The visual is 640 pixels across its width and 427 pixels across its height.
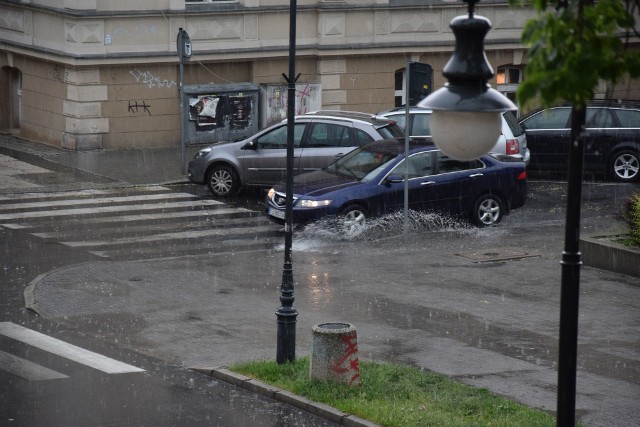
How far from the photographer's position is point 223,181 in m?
23.0

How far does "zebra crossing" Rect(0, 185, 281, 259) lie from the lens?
61.4 feet

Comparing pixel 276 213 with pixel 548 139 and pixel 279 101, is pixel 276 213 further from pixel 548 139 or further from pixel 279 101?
pixel 279 101

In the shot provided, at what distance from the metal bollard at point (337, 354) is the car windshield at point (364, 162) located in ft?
29.2

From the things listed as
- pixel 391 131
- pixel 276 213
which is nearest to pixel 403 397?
pixel 276 213

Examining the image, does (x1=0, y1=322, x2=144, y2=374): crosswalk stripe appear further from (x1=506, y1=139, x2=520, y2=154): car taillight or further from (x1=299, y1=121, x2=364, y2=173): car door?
(x1=506, y1=139, x2=520, y2=154): car taillight

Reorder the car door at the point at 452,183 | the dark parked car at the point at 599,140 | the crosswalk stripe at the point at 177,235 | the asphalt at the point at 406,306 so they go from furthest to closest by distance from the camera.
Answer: the dark parked car at the point at 599,140 < the car door at the point at 452,183 < the crosswalk stripe at the point at 177,235 < the asphalt at the point at 406,306

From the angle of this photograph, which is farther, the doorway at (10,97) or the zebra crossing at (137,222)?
the doorway at (10,97)

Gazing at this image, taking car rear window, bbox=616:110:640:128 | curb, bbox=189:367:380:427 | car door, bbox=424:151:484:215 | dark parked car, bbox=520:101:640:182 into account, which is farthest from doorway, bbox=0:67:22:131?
curb, bbox=189:367:380:427

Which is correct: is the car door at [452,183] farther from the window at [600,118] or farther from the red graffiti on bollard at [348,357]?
the red graffiti on bollard at [348,357]

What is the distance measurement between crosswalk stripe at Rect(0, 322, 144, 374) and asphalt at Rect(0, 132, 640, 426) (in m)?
0.58

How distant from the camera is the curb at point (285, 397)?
33.9 ft

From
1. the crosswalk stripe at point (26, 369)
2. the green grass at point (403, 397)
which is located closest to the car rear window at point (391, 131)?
the green grass at point (403, 397)

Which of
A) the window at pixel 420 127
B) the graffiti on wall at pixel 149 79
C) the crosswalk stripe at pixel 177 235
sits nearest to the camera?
the crosswalk stripe at pixel 177 235

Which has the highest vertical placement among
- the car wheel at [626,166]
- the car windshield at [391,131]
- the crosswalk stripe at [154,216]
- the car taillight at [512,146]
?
the car windshield at [391,131]
